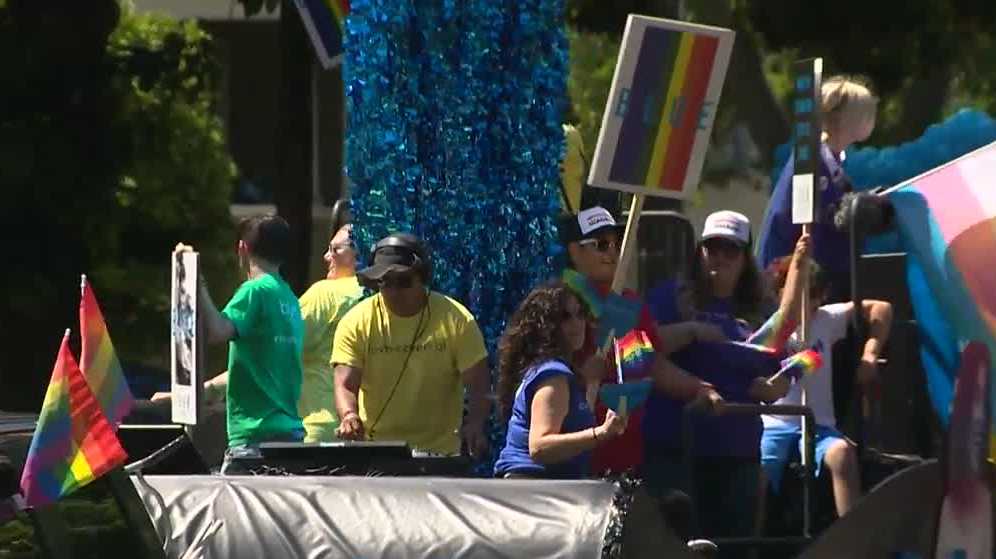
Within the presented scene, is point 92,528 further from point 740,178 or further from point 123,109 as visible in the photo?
point 740,178

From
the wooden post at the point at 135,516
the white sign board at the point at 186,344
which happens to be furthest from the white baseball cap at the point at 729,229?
the wooden post at the point at 135,516

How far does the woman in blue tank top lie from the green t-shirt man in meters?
1.44

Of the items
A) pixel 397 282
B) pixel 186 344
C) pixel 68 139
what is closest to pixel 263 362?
pixel 186 344

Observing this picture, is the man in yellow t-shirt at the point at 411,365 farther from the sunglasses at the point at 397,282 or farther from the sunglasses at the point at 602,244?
the sunglasses at the point at 602,244

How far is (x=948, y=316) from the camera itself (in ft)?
29.4

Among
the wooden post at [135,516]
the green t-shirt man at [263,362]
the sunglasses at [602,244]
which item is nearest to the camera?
the wooden post at [135,516]

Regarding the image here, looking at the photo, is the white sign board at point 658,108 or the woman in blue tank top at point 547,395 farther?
the white sign board at point 658,108

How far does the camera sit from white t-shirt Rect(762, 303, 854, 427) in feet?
30.3

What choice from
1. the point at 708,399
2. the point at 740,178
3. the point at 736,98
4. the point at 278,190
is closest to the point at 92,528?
the point at 708,399

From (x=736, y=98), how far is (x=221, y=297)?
4.12 metres

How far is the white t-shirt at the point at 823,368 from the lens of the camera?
9.23 m

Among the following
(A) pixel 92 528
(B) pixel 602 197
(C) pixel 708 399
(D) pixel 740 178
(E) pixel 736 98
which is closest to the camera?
(A) pixel 92 528

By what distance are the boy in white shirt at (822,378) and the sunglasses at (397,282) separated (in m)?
1.27

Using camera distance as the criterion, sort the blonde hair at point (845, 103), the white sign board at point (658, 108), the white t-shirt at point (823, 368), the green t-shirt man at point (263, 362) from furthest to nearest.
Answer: the blonde hair at point (845, 103), the green t-shirt man at point (263, 362), the white t-shirt at point (823, 368), the white sign board at point (658, 108)
